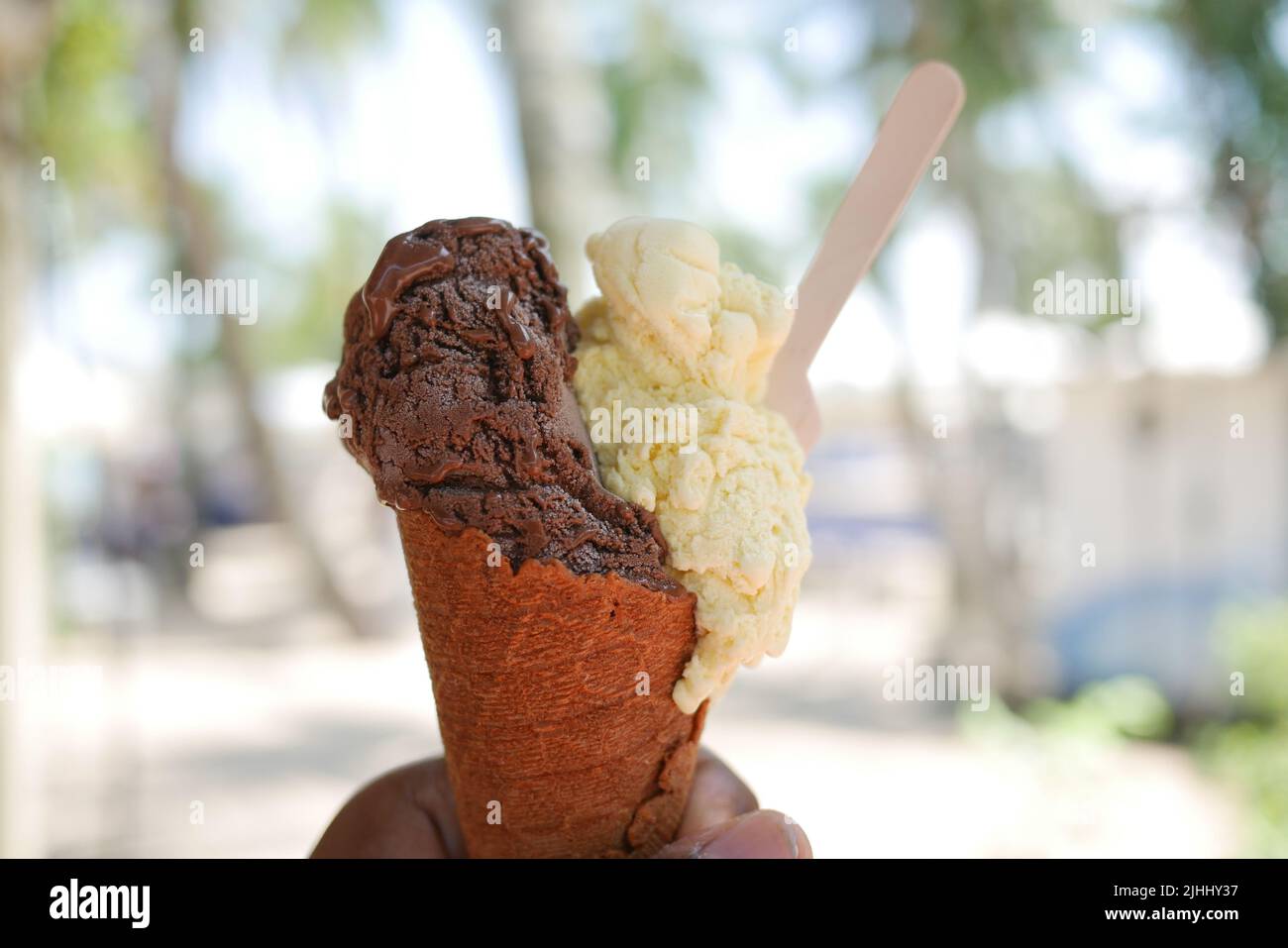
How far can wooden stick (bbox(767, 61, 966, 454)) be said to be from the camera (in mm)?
1840

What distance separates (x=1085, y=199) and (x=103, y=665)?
36.0 ft

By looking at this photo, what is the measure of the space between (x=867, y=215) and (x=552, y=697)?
3.47ft

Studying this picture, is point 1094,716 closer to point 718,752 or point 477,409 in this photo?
point 718,752

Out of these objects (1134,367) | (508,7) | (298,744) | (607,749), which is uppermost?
(508,7)

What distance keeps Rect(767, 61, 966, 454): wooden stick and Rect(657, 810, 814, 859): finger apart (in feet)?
2.43

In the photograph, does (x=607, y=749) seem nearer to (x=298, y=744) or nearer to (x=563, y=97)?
(x=563, y=97)

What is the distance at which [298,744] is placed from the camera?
9234mm

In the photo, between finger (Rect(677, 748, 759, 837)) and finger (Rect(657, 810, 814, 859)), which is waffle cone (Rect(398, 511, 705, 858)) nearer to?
finger (Rect(677, 748, 759, 837))

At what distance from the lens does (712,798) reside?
6.17ft

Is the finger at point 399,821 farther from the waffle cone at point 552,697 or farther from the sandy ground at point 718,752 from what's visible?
the sandy ground at point 718,752

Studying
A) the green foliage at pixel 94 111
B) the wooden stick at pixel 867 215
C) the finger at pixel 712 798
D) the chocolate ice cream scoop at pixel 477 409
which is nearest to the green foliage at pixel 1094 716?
the finger at pixel 712 798

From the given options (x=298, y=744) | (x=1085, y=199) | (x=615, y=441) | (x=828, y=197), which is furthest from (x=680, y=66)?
(x=615, y=441)

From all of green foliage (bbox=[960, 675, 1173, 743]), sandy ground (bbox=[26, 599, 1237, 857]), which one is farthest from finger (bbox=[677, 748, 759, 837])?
green foliage (bbox=[960, 675, 1173, 743])

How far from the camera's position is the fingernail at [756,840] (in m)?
1.58
